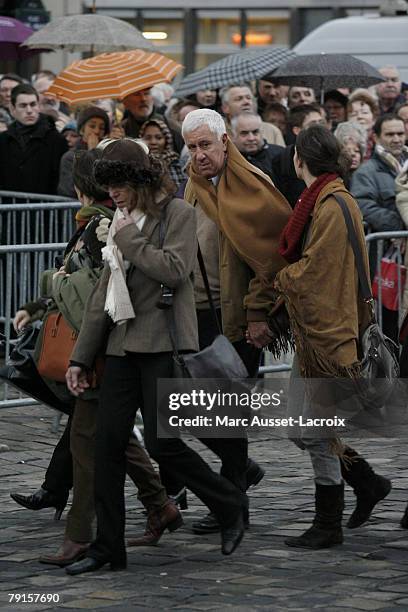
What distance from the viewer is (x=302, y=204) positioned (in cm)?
734

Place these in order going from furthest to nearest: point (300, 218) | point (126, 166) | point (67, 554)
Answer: point (300, 218)
point (67, 554)
point (126, 166)

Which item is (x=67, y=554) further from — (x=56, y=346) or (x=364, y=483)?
(x=364, y=483)

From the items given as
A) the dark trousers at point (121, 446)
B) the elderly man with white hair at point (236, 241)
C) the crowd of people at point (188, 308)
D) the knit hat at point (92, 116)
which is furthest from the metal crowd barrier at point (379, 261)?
the dark trousers at point (121, 446)

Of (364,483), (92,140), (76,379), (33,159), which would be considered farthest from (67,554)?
(33,159)

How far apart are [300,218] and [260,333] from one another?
574 millimetres

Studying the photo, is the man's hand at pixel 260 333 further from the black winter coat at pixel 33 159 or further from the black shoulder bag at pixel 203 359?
the black winter coat at pixel 33 159

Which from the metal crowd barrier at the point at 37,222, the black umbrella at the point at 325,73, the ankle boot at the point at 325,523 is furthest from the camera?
the black umbrella at the point at 325,73

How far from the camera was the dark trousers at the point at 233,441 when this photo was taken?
7613 mm

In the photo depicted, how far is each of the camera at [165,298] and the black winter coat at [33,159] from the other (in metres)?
7.34

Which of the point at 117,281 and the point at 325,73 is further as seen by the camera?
the point at 325,73

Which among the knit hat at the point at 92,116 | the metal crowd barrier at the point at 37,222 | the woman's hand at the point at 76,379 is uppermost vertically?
the knit hat at the point at 92,116

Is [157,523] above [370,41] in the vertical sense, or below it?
below

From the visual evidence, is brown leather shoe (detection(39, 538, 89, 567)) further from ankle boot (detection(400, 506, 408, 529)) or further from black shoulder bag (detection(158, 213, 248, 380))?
ankle boot (detection(400, 506, 408, 529))

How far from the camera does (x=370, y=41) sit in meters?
21.8
